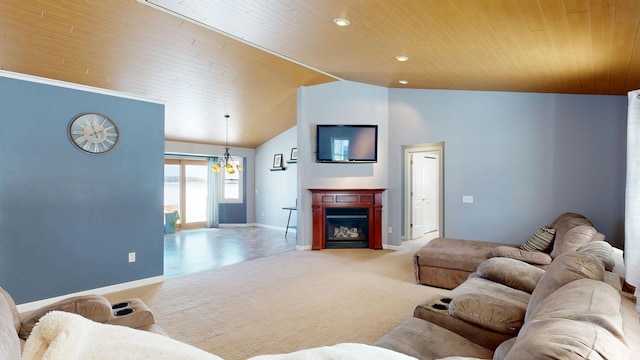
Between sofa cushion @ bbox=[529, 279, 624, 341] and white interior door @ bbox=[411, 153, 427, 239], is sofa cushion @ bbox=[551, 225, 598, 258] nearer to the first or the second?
sofa cushion @ bbox=[529, 279, 624, 341]

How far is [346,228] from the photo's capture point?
7.07 m

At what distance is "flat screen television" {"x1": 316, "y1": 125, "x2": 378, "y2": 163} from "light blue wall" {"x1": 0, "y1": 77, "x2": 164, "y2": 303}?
10.1ft

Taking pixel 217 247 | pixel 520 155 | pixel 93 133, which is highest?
pixel 93 133

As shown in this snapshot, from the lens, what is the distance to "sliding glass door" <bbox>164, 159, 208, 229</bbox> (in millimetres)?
9859

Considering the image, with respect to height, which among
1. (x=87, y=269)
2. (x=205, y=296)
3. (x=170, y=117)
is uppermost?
(x=170, y=117)

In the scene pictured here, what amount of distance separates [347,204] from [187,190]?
5.48 metres

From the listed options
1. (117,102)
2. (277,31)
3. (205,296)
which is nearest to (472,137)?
(277,31)

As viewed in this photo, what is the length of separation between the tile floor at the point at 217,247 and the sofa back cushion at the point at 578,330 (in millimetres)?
4855

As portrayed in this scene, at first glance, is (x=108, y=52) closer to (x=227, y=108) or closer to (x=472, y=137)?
(x=227, y=108)

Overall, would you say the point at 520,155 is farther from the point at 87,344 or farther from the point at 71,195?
the point at 71,195

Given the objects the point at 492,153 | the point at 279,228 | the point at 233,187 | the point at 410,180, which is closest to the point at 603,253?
the point at 492,153

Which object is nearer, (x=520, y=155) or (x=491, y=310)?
(x=491, y=310)

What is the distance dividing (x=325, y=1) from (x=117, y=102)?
2884 mm

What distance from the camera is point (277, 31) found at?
13.3 ft
